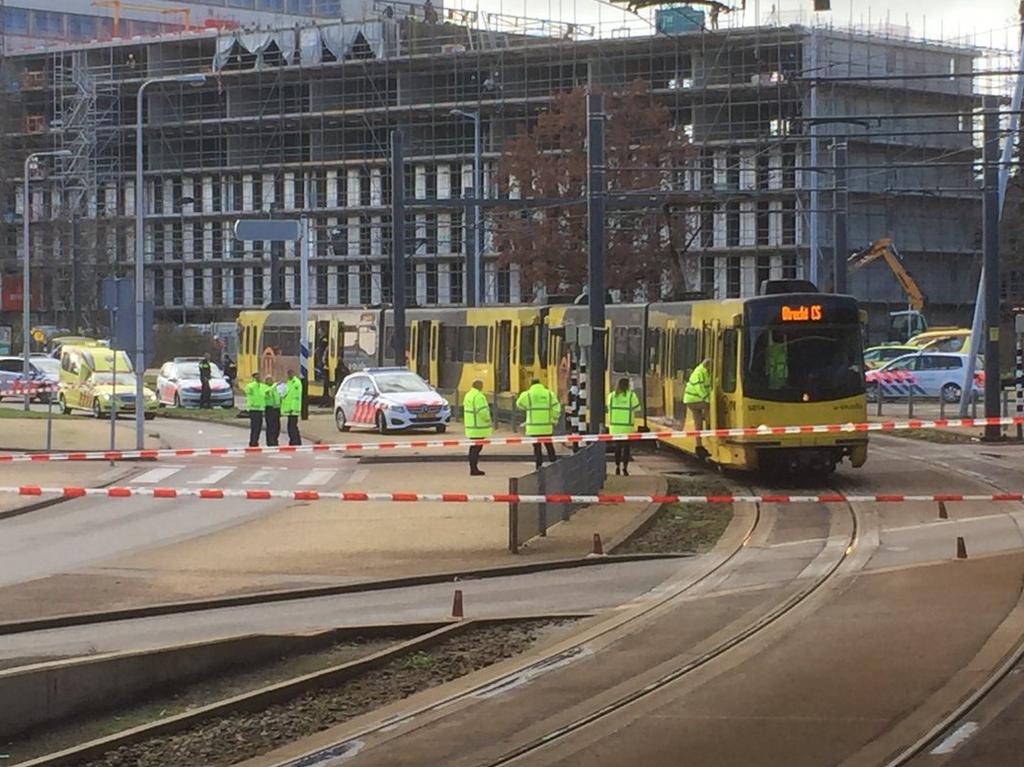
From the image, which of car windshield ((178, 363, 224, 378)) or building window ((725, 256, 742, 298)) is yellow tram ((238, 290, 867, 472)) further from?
building window ((725, 256, 742, 298))

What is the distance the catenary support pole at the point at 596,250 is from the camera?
30.5 metres

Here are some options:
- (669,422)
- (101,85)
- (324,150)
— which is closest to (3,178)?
(101,85)

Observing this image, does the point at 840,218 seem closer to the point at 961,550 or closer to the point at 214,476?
the point at 214,476

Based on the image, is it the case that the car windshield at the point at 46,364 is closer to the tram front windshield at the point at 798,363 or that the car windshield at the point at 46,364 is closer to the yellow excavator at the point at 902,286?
the yellow excavator at the point at 902,286

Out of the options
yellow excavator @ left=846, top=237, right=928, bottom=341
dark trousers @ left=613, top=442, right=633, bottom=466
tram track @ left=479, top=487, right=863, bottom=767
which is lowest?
tram track @ left=479, top=487, right=863, bottom=767

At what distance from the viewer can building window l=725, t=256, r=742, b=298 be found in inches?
3378

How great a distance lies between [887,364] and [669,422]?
76.2 ft

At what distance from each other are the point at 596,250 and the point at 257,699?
1995cm

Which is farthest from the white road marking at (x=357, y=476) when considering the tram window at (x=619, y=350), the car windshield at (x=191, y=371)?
the car windshield at (x=191, y=371)

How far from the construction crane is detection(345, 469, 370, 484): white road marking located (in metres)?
80.2

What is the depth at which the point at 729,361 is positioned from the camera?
93.5 feet

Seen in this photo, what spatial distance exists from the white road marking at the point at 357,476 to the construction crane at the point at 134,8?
80.2m

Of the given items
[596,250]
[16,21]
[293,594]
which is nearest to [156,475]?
[596,250]

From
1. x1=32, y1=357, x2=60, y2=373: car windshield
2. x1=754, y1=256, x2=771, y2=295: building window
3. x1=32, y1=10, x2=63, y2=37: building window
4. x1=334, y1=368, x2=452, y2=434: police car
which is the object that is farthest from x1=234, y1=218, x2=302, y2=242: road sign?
x1=32, y1=10, x2=63, y2=37: building window
